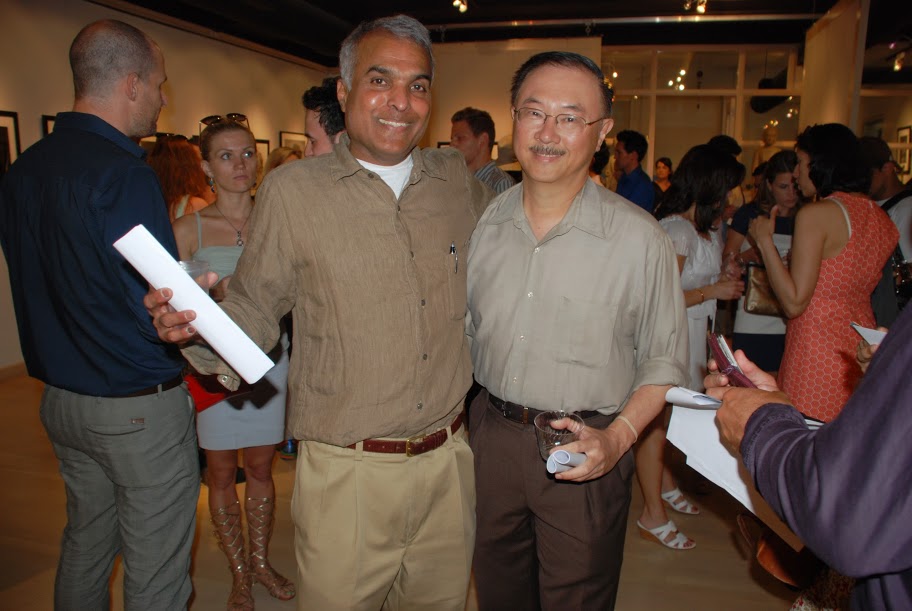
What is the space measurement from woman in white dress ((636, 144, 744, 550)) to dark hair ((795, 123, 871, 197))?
514 mm

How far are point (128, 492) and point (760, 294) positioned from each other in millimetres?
3289

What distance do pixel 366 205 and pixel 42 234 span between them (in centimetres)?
113

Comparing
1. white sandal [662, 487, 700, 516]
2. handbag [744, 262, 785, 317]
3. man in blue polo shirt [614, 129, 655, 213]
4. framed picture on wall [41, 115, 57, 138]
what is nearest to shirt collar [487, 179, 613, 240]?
handbag [744, 262, 785, 317]

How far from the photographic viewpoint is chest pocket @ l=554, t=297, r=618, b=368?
1.85 metres

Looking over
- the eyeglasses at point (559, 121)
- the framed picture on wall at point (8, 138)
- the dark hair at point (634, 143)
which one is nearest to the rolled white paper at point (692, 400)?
the eyeglasses at point (559, 121)

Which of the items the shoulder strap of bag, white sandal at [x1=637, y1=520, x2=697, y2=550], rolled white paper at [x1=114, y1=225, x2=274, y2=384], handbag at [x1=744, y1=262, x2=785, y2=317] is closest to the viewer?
rolled white paper at [x1=114, y1=225, x2=274, y2=384]

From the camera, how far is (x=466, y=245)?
199cm

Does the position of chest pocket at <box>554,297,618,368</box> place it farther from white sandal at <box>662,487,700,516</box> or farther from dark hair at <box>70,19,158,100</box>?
white sandal at <box>662,487,700,516</box>

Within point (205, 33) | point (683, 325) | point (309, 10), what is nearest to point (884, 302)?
point (683, 325)

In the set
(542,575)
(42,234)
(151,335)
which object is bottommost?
(542,575)

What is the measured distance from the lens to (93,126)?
209cm

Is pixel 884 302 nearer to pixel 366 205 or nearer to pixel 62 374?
pixel 366 205

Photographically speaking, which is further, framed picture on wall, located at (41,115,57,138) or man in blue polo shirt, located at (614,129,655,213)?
framed picture on wall, located at (41,115,57,138)

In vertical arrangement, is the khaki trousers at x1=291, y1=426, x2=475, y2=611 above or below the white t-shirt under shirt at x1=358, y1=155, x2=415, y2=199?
below
